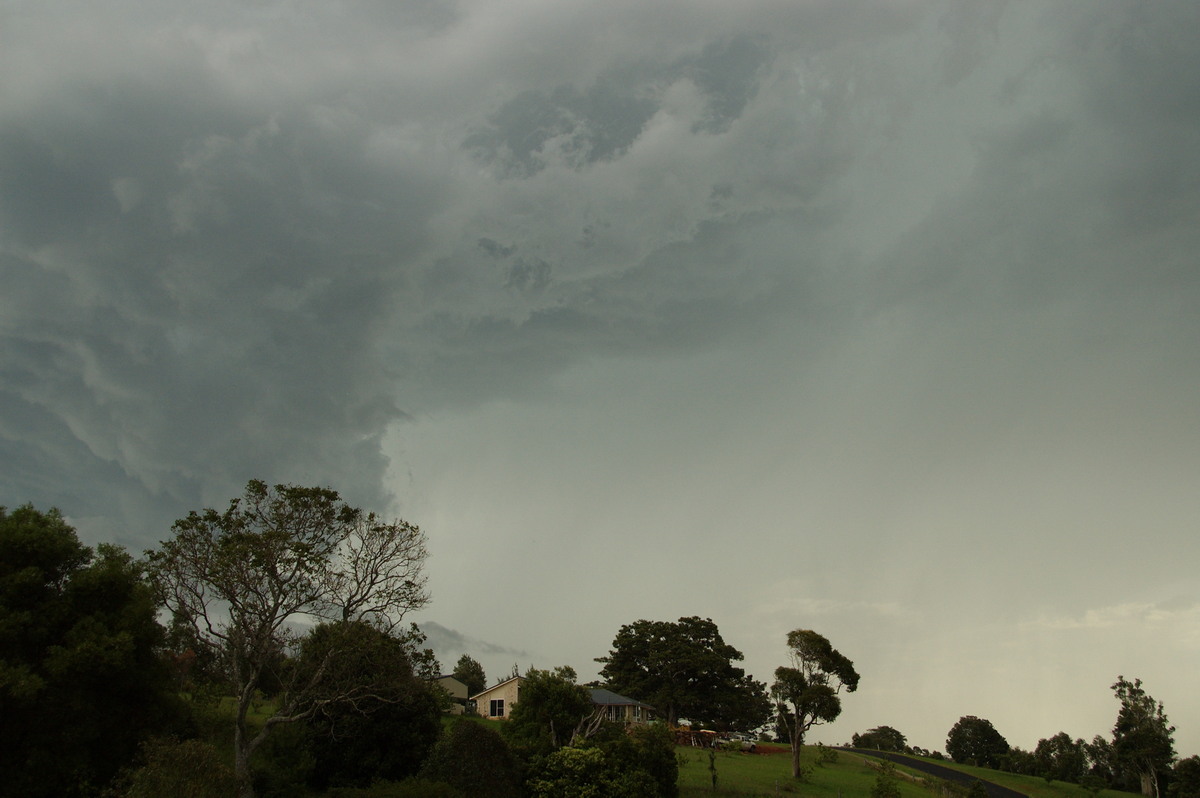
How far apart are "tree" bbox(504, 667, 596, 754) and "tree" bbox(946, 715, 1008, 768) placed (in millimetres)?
117086

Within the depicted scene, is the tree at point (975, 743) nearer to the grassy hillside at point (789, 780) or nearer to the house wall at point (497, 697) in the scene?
the grassy hillside at point (789, 780)

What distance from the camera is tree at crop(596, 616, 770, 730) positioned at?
265 feet

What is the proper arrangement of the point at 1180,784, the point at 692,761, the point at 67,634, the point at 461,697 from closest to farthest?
the point at 67,634 < the point at 692,761 < the point at 1180,784 < the point at 461,697

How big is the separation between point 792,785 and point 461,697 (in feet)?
134

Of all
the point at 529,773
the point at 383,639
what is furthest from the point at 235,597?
the point at 529,773

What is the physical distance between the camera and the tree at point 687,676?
265 ft

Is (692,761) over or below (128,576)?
below

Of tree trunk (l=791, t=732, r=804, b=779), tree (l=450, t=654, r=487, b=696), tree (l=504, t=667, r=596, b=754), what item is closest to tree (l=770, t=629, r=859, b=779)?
tree trunk (l=791, t=732, r=804, b=779)

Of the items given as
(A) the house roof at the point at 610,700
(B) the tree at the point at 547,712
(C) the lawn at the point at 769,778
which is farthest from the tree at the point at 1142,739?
(B) the tree at the point at 547,712

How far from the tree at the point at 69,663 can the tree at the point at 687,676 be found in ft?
198

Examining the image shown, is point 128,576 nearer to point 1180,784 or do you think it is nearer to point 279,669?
point 279,669

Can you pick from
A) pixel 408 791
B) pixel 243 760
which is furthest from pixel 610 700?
pixel 408 791

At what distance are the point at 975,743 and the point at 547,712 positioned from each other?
126 m

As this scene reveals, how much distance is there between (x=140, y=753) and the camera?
1041 inches
